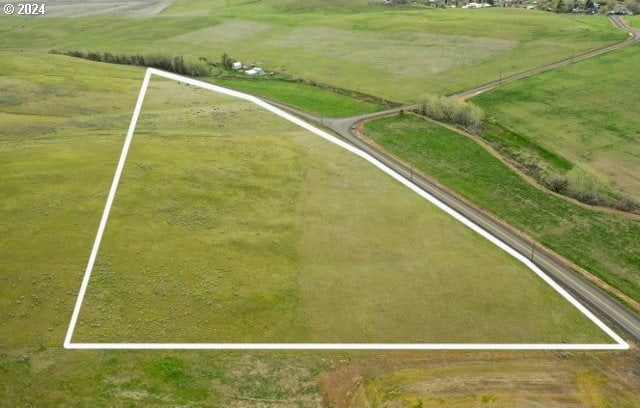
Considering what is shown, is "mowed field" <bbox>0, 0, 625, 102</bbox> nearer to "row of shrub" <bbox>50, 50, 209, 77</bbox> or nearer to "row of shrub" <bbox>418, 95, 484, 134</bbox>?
"row of shrub" <bbox>50, 50, 209, 77</bbox>

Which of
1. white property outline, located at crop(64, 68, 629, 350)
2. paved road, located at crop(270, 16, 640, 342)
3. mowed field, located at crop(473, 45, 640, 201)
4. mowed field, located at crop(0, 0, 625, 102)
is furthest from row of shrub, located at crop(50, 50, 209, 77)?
mowed field, located at crop(473, 45, 640, 201)

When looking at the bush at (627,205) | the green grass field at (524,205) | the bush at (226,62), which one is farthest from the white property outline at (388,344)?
the bush at (226,62)

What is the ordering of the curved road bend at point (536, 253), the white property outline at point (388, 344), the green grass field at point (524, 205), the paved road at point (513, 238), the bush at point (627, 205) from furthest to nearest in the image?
1. the bush at point (627, 205)
2. the green grass field at point (524, 205)
3. the paved road at point (513, 238)
4. the curved road bend at point (536, 253)
5. the white property outline at point (388, 344)

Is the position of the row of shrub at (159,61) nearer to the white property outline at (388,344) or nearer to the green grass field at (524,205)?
the green grass field at (524,205)

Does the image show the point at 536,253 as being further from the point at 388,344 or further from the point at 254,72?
the point at 254,72

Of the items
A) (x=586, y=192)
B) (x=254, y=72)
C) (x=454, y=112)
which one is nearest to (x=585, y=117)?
(x=454, y=112)
